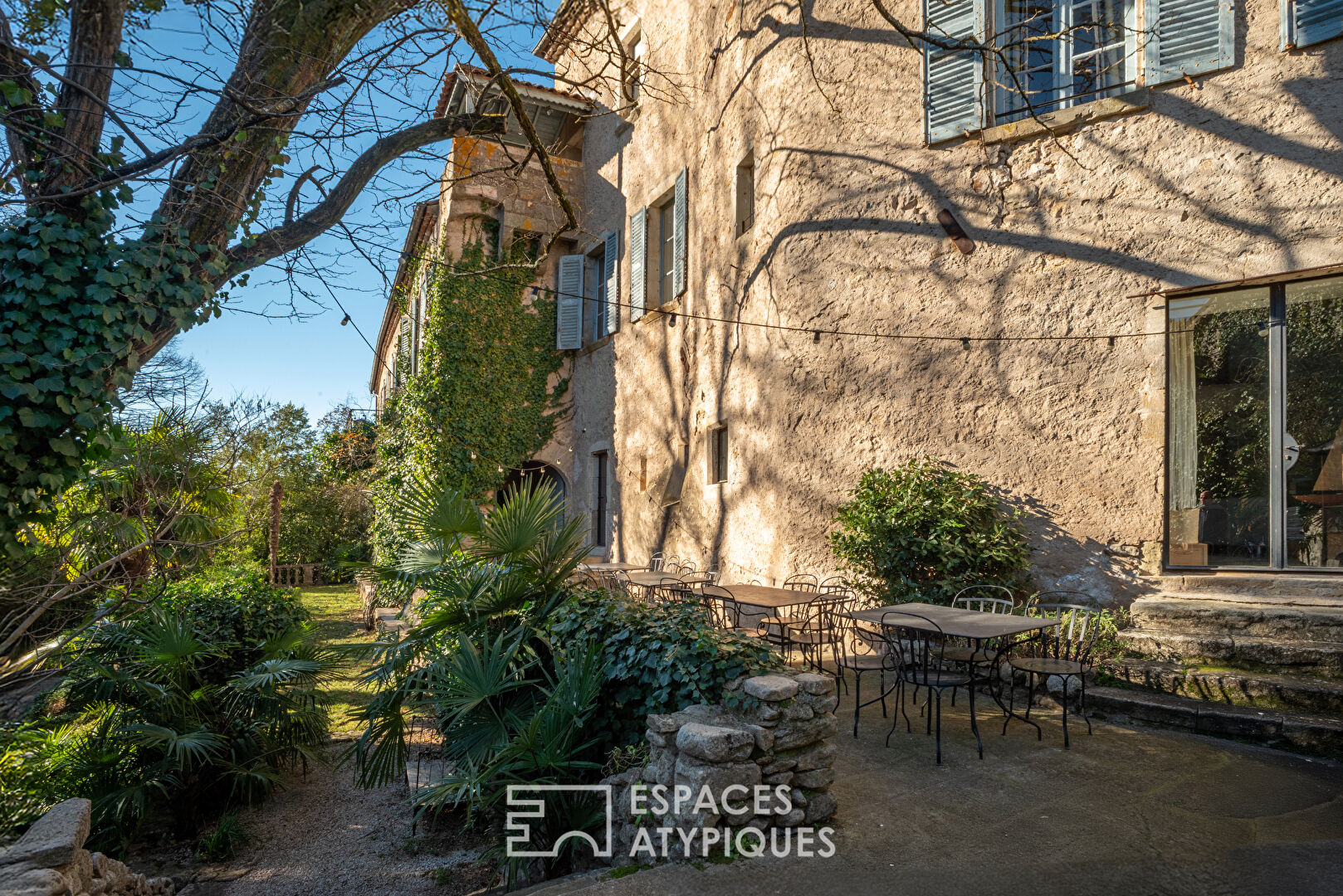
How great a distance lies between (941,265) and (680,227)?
163 inches

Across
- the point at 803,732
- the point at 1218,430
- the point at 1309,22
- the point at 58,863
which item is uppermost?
the point at 1309,22

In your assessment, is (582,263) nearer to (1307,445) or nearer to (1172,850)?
(1307,445)

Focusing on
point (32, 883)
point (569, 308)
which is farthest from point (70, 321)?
point (569, 308)

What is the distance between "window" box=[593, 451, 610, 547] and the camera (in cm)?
1281

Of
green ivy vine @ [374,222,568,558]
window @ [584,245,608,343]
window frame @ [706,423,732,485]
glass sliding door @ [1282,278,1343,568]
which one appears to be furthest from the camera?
window @ [584,245,608,343]

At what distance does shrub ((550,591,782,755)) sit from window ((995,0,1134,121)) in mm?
5040

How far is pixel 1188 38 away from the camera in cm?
622

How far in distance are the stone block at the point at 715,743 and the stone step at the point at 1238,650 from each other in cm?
372

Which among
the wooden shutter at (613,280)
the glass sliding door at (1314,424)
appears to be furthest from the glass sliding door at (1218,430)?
the wooden shutter at (613,280)

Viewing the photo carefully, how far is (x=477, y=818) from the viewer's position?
17.3 ft

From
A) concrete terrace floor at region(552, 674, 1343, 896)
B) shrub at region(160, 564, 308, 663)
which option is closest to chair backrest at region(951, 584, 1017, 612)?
concrete terrace floor at region(552, 674, 1343, 896)

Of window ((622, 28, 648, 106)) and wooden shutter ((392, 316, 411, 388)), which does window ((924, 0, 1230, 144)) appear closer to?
window ((622, 28, 648, 106))

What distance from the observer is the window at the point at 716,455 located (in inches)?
376

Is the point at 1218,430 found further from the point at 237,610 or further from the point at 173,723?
the point at 173,723
